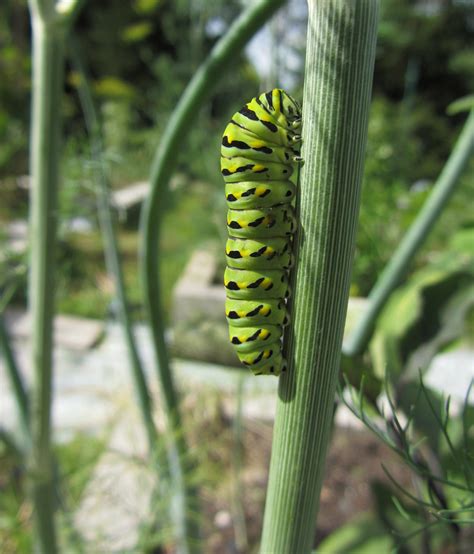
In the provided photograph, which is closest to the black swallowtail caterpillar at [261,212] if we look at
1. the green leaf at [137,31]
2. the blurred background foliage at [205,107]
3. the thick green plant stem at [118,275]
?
the thick green plant stem at [118,275]

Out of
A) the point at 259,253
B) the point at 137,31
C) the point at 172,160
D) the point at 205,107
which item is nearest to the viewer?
the point at 259,253

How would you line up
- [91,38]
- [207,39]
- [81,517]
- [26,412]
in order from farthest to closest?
[91,38]
[207,39]
[81,517]
[26,412]

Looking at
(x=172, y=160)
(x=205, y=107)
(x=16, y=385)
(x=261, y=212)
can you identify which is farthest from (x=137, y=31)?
(x=261, y=212)

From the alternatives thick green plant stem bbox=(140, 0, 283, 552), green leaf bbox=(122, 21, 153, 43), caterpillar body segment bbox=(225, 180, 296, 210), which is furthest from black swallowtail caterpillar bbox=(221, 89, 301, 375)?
green leaf bbox=(122, 21, 153, 43)

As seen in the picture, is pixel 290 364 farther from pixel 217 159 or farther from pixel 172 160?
pixel 217 159

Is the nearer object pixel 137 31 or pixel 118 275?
pixel 118 275

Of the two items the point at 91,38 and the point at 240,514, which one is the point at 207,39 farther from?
the point at 240,514

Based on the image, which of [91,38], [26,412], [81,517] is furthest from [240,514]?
[91,38]
